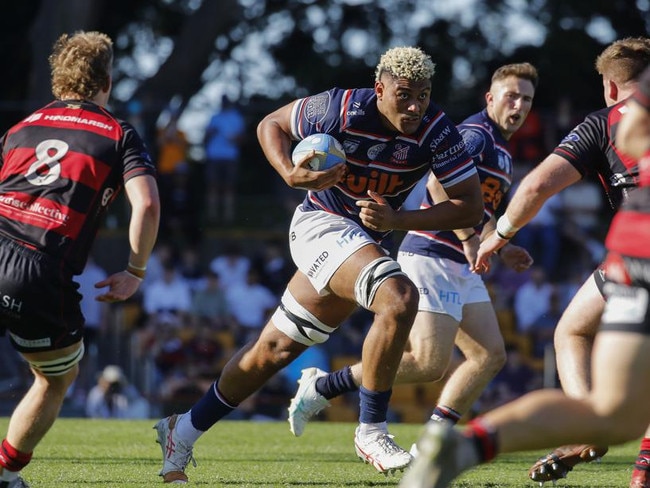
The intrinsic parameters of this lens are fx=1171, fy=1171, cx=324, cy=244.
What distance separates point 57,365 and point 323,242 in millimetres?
1653

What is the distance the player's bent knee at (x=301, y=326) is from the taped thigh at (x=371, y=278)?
45cm

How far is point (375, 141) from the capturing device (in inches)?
259

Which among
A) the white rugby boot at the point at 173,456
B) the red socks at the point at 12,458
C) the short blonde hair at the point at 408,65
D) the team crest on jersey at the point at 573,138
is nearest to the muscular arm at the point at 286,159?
the short blonde hair at the point at 408,65

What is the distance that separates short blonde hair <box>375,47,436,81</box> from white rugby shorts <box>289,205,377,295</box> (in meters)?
0.88

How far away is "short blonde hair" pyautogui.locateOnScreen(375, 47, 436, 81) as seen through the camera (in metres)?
6.39

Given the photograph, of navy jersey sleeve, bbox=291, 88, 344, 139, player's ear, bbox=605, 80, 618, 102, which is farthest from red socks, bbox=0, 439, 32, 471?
player's ear, bbox=605, 80, 618, 102

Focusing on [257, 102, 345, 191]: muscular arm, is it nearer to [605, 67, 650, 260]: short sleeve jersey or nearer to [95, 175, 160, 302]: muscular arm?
[95, 175, 160, 302]: muscular arm

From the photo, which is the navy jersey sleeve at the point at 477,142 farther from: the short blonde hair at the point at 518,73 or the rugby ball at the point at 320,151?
the rugby ball at the point at 320,151

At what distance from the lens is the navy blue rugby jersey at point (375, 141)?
654 centimetres

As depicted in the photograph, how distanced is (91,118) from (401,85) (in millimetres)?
1703

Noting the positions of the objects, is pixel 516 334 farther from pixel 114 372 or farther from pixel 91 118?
pixel 91 118

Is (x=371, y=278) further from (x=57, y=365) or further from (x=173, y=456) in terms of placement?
(x=57, y=365)

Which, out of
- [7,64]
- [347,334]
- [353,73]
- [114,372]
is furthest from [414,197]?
[7,64]

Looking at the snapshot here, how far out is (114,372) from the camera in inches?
570
